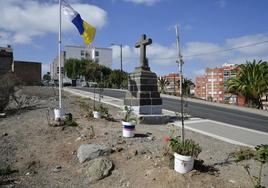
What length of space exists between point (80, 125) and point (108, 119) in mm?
1864

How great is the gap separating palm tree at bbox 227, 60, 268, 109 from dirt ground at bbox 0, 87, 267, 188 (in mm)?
16746

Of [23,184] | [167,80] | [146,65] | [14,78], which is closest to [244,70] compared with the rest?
[167,80]

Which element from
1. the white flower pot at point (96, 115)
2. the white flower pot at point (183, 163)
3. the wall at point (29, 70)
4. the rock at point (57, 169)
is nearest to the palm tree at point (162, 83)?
the white flower pot at point (96, 115)

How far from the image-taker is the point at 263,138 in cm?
976

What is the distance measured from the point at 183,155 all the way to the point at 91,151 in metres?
2.33

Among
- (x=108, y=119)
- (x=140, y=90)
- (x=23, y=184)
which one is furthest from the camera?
(x=140, y=90)

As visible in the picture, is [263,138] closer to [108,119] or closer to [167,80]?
[108,119]

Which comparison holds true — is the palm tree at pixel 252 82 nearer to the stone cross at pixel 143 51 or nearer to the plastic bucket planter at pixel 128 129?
the stone cross at pixel 143 51

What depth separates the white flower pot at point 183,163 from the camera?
5125mm

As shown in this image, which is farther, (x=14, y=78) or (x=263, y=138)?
(x=14, y=78)

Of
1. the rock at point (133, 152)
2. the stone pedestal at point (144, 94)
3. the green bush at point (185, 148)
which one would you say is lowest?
the rock at point (133, 152)

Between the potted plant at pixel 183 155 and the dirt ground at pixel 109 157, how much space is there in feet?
0.39

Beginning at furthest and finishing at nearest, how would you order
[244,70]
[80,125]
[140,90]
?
[244,70]
[140,90]
[80,125]

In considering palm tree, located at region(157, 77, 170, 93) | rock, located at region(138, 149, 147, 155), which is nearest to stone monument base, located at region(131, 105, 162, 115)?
rock, located at region(138, 149, 147, 155)
